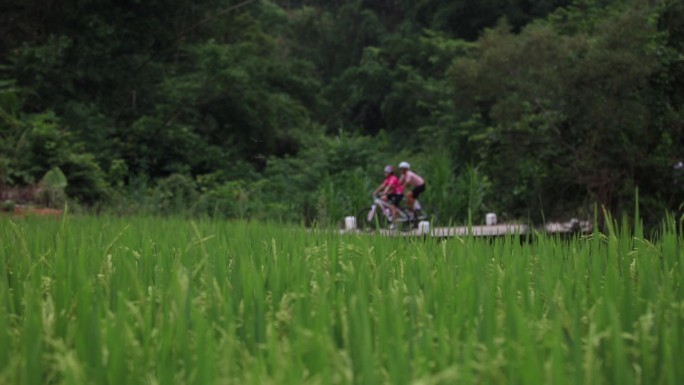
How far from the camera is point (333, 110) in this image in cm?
2803

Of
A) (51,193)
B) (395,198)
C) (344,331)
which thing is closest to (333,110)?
(395,198)

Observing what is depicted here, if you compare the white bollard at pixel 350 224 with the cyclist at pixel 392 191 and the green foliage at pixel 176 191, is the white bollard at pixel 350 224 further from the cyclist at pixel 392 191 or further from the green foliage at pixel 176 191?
the green foliage at pixel 176 191

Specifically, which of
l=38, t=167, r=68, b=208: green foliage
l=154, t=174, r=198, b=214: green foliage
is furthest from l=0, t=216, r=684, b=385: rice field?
l=154, t=174, r=198, b=214: green foliage

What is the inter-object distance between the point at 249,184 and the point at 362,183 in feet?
9.76

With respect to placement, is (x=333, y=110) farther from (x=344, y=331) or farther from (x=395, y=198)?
(x=344, y=331)

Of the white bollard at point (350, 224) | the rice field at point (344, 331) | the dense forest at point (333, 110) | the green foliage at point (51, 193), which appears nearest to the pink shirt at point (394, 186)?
the dense forest at point (333, 110)

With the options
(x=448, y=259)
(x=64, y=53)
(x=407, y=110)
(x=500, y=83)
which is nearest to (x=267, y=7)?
(x=407, y=110)

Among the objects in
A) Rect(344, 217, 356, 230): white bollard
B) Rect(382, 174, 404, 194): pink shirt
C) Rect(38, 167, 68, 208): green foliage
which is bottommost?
Rect(344, 217, 356, 230): white bollard

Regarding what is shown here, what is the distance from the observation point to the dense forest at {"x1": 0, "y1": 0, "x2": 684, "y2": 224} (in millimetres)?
9414

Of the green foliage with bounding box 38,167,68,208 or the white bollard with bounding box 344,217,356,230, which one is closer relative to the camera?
the white bollard with bounding box 344,217,356,230

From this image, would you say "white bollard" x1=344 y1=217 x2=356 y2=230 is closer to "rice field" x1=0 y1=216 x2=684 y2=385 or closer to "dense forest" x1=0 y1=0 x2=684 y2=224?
"dense forest" x1=0 y1=0 x2=684 y2=224

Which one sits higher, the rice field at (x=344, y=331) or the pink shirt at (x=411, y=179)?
the pink shirt at (x=411, y=179)

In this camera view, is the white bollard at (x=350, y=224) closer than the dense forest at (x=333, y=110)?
Yes

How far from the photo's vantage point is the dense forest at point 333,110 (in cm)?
941
